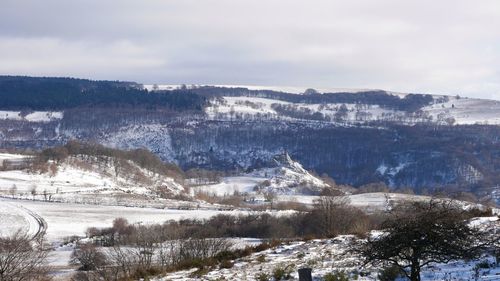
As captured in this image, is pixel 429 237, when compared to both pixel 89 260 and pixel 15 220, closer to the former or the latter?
pixel 89 260

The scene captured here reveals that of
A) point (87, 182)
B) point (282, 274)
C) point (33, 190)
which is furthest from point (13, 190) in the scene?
point (282, 274)

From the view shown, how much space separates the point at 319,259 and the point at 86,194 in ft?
390

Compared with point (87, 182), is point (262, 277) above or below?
above

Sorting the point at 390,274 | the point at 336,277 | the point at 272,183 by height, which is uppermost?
the point at 390,274

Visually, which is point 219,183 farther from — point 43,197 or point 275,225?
point 275,225

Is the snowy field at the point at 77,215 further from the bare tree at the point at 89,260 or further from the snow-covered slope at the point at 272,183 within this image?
the snow-covered slope at the point at 272,183

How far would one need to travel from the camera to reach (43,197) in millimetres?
121500

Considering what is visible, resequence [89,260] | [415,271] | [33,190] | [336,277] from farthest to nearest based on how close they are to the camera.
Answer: [33,190]
[89,260]
[336,277]
[415,271]

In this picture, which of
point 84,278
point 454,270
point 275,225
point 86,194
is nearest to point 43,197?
point 86,194

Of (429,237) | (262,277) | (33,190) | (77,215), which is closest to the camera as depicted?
(429,237)

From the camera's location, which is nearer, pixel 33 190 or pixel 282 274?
pixel 282 274

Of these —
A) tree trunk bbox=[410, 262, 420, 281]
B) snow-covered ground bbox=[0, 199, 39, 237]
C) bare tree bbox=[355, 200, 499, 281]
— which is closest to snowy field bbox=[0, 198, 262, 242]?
snow-covered ground bbox=[0, 199, 39, 237]

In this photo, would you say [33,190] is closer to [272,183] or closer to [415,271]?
[272,183]

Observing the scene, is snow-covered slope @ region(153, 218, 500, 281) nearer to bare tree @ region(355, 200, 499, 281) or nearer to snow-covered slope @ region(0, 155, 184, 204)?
bare tree @ region(355, 200, 499, 281)
